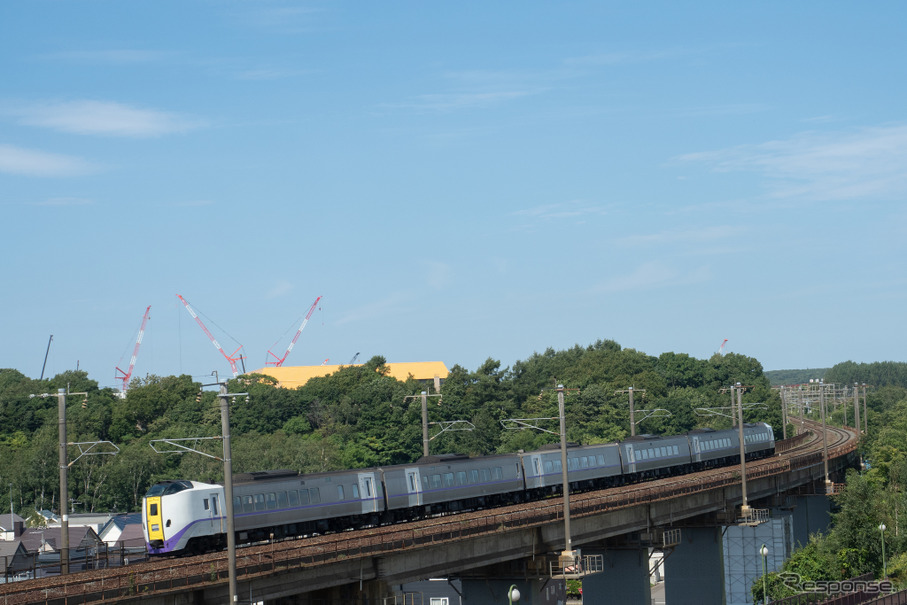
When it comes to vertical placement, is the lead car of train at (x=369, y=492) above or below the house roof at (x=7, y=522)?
above

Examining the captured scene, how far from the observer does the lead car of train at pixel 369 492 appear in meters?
45.8

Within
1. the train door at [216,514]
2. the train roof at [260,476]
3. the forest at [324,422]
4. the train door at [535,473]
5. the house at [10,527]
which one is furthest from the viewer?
the forest at [324,422]

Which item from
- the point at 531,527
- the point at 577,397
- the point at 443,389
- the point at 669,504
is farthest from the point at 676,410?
the point at 531,527

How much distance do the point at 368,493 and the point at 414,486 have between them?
3.91m

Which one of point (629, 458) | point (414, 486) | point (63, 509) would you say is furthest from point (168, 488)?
point (629, 458)

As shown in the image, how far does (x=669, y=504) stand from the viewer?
69750 mm

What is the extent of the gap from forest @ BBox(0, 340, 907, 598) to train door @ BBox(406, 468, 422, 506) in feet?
146

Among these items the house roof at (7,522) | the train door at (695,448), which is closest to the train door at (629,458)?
the train door at (695,448)

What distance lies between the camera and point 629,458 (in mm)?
82000

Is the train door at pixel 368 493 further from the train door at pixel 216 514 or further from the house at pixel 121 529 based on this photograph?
the house at pixel 121 529

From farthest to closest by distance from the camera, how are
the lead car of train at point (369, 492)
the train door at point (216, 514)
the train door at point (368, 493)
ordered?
the train door at point (368, 493) < the train door at point (216, 514) < the lead car of train at point (369, 492)

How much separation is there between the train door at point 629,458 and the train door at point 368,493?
101 ft

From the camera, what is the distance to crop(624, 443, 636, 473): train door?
81.8m

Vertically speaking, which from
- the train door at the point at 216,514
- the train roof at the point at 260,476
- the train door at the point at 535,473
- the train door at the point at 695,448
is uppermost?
the train roof at the point at 260,476
